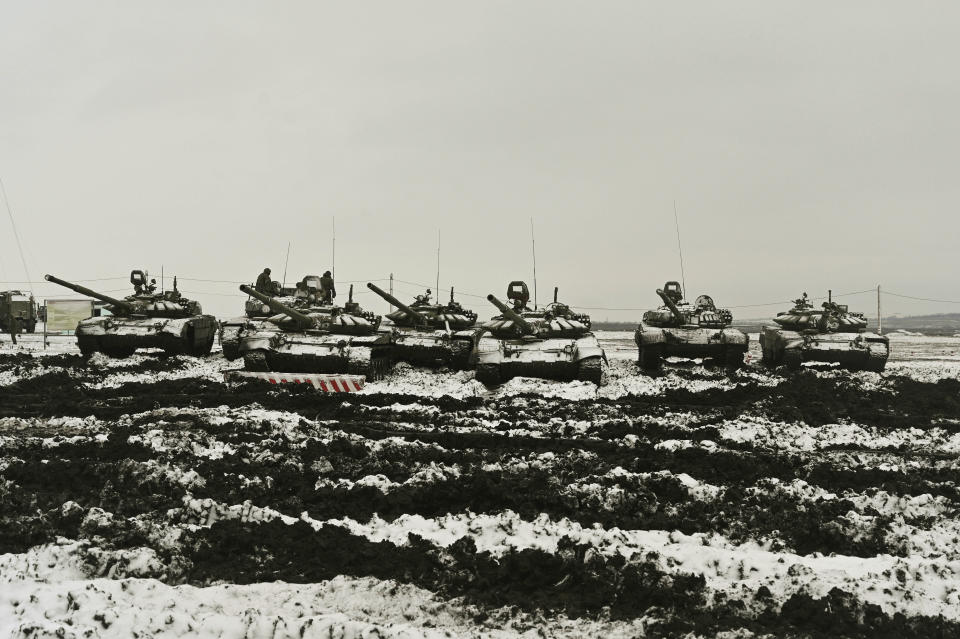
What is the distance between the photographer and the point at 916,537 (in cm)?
493

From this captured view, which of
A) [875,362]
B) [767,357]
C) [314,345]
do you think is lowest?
[767,357]

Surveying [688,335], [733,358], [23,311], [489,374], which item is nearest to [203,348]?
[489,374]

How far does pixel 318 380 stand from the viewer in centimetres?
1428

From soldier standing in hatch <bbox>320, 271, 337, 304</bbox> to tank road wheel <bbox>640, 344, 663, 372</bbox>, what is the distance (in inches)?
352

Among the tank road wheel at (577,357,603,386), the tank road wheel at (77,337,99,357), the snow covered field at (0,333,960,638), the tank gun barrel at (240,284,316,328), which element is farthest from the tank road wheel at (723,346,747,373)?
the tank road wheel at (77,337,99,357)

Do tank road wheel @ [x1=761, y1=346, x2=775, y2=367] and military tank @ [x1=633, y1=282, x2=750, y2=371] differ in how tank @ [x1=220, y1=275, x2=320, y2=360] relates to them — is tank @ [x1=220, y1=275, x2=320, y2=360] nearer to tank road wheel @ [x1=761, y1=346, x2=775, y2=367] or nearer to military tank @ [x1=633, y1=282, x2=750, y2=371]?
military tank @ [x1=633, y1=282, x2=750, y2=371]

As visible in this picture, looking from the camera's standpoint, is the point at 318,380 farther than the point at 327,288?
No

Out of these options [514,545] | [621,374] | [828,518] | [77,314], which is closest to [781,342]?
[621,374]

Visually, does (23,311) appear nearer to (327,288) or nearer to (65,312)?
(65,312)

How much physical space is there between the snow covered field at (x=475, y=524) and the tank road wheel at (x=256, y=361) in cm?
467

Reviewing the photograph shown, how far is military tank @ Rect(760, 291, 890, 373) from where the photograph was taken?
1730cm

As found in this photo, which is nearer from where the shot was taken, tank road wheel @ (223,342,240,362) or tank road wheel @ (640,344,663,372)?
tank road wheel @ (640,344,663,372)

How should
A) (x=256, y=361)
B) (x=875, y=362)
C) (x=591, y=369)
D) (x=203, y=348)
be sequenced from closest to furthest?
(x=591, y=369) → (x=256, y=361) → (x=875, y=362) → (x=203, y=348)

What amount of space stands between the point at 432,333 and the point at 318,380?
4458mm
